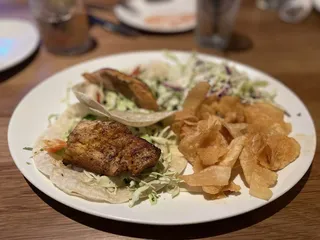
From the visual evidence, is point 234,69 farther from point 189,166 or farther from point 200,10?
point 189,166

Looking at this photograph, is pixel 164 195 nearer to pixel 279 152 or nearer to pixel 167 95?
pixel 279 152

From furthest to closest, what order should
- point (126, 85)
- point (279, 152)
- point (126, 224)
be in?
point (126, 85)
point (279, 152)
point (126, 224)

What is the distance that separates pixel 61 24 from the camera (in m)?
2.34

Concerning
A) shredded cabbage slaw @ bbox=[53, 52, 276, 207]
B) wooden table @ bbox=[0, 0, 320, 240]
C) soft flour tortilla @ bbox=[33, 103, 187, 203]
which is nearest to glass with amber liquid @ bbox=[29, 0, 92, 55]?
wooden table @ bbox=[0, 0, 320, 240]

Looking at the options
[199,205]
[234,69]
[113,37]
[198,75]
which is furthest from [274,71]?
[199,205]

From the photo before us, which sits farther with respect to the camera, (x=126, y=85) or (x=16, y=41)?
(x=16, y=41)

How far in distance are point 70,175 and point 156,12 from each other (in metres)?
1.73

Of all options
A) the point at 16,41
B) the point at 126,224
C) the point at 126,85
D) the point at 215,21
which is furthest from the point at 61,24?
the point at 126,224

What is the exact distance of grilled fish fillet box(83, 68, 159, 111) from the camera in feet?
5.93

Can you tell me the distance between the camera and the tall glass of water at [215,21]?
2408mm

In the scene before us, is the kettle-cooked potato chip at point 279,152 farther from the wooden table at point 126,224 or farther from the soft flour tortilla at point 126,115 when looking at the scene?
the soft flour tortilla at point 126,115

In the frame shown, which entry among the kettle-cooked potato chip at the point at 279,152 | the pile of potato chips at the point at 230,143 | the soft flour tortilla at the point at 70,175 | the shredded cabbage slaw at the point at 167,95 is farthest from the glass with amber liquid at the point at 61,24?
the kettle-cooked potato chip at the point at 279,152

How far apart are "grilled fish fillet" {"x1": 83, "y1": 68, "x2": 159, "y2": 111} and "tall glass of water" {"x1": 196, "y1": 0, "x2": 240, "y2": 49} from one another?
838mm

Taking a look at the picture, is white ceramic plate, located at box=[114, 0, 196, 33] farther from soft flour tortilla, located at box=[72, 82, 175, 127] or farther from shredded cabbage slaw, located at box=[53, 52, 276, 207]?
soft flour tortilla, located at box=[72, 82, 175, 127]
